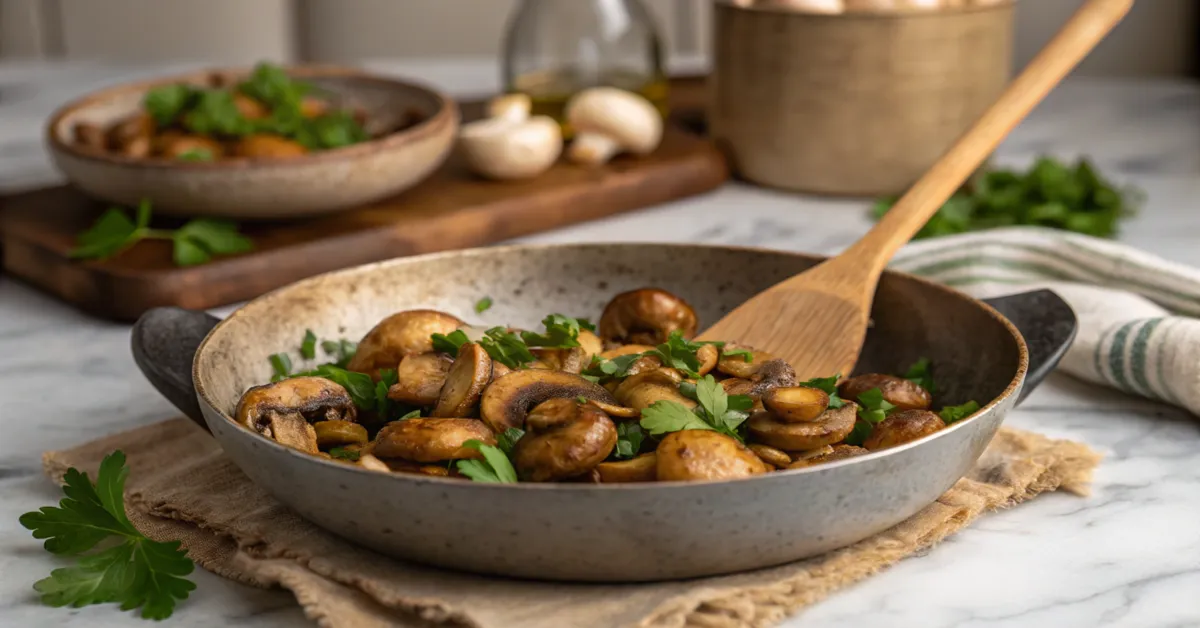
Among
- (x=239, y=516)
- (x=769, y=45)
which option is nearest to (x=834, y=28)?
(x=769, y=45)

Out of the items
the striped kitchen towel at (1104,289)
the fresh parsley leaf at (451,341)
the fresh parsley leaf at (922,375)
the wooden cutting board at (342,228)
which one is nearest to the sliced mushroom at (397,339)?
the fresh parsley leaf at (451,341)

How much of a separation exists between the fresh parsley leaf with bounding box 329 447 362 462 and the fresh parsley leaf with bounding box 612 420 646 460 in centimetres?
20

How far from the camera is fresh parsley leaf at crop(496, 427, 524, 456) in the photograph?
0.97 meters

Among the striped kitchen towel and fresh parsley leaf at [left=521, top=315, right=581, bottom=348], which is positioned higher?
fresh parsley leaf at [left=521, top=315, right=581, bottom=348]

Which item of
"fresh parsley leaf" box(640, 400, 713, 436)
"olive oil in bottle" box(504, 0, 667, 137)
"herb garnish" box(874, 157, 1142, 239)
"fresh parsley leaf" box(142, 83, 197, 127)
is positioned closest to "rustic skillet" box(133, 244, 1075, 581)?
"fresh parsley leaf" box(640, 400, 713, 436)

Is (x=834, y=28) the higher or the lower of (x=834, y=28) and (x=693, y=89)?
the higher

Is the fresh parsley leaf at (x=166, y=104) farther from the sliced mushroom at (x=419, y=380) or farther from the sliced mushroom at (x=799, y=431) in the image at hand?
the sliced mushroom at (x=799, y=431)

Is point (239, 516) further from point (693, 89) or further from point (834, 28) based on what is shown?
point (693, 89)

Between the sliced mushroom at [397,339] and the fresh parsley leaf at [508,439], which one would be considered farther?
the sliced mushroom at [397,339]

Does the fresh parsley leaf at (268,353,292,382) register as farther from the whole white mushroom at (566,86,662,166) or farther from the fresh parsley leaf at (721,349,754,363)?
the whole white mushroom at (566,86,662,166)

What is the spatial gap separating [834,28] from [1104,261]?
0.67 metres

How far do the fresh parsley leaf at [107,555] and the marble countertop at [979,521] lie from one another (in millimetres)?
17

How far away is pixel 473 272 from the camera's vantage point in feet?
4.59

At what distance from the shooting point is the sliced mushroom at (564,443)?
90 cm
